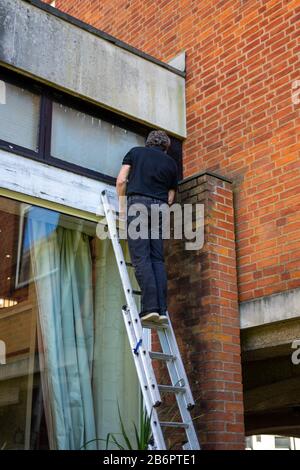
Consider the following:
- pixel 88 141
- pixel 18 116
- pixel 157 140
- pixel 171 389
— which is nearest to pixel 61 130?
pixel 88 141

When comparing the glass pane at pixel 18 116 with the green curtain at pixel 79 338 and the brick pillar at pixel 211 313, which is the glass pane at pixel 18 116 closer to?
the green curtain at pixel 79 338

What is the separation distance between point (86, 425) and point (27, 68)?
3305 millimetres

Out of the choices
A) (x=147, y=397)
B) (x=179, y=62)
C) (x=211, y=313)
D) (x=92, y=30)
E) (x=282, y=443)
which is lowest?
(x=147, y=397)

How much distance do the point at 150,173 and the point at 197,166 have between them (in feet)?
3.71

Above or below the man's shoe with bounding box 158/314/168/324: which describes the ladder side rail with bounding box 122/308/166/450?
below

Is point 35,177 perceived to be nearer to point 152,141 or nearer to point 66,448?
point 152,141

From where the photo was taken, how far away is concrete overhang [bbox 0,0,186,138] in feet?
19.3

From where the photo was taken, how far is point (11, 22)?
5.86 metres

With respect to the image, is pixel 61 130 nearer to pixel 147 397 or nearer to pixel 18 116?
pixel 18 116

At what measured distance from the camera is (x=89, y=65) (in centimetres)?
640

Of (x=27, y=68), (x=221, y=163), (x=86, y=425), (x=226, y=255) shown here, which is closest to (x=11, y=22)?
(x=27, y=68)

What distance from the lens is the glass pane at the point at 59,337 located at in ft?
17.6

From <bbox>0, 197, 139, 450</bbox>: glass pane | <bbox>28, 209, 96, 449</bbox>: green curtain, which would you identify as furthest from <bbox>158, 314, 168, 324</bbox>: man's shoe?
<bbox>28, 209, 96, 449</bbox>: green curtain

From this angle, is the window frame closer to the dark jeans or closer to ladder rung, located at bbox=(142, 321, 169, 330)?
the dark jeans
